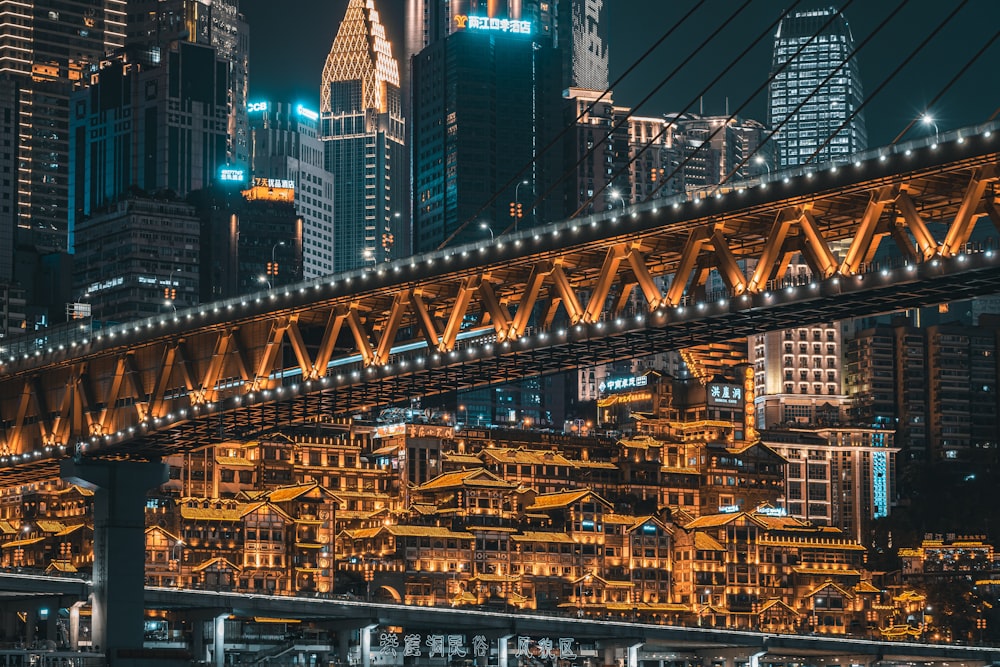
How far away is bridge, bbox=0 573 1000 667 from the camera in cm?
14300

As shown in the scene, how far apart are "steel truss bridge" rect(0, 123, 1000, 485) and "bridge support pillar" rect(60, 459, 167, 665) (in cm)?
152

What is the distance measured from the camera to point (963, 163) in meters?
76.6

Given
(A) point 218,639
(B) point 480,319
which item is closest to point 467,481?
(A) point 218,639

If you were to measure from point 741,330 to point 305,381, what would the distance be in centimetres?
2363

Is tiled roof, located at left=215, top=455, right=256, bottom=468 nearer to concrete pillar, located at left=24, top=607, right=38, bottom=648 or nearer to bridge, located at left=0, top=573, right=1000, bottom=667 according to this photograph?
bridge, located at left=0, top=573, right=1000, bottom=667

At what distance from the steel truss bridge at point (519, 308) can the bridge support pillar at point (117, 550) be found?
1516mm

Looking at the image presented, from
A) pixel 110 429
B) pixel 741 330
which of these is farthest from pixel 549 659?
pixel 741 330

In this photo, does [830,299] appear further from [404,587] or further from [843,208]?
[404,587]

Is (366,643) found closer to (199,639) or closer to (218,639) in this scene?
(218,639)

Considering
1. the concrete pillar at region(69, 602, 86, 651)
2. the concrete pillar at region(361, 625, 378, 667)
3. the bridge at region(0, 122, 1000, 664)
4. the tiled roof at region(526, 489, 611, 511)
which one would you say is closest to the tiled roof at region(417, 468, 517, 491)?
the tiled roof at region(526, 489, 611, 511)

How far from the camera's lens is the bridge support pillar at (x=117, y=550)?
112 m

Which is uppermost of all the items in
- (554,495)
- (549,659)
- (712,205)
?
(712,205)

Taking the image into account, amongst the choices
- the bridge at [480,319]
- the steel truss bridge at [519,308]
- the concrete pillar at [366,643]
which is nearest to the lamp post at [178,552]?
the concrete pillar at [366,643]

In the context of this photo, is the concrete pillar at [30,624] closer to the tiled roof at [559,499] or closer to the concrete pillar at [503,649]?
the concrete pillar at [503,649]
